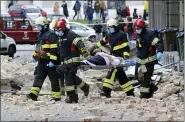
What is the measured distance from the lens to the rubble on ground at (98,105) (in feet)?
38.2

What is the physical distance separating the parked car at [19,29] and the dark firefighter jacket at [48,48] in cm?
1974

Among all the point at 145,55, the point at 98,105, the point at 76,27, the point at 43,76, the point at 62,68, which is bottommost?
the point at 76,27

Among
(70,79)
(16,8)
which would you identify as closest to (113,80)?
(70,79)

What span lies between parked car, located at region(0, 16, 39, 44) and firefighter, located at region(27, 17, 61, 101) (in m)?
19.6

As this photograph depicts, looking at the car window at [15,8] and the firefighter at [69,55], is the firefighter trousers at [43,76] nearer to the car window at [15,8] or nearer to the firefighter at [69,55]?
the firefighter at [69,55]

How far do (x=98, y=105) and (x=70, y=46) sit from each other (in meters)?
1.49

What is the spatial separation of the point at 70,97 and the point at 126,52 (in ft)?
5.42

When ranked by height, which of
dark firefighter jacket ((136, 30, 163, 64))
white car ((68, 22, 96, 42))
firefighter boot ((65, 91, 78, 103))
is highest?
dark firefighter jacket ((136, 30, 163, 64))

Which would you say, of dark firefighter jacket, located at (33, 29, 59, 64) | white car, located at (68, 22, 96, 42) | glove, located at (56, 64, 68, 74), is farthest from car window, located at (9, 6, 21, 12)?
glove, located at (56, 64, 68, 74)

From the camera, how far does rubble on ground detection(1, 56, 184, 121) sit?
458 inches

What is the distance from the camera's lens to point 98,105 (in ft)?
45.2

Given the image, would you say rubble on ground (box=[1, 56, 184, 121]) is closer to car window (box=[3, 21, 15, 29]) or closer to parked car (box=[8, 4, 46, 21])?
car window (box=[3, 21, 15, 29])

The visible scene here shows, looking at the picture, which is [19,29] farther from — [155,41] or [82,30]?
[155,41]

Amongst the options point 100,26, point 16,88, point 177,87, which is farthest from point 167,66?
point 100,26
